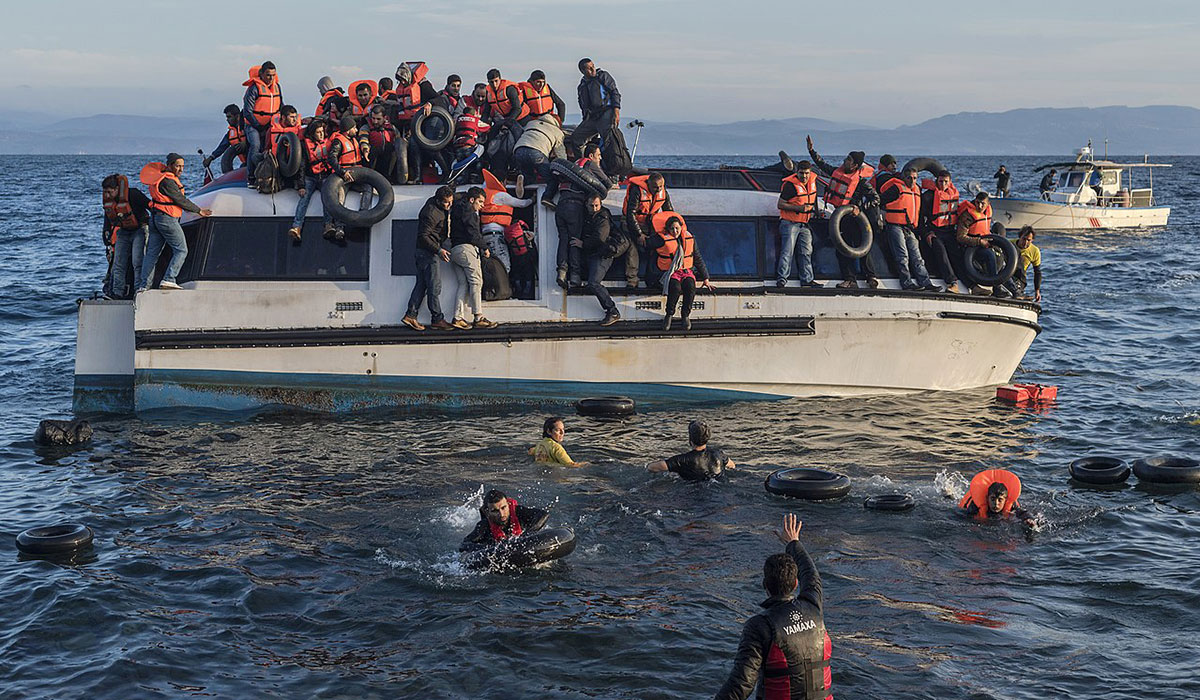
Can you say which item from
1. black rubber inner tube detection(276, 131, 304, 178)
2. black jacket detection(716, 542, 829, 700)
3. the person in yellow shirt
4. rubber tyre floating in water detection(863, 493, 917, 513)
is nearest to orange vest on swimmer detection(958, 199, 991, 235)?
rubber tyre floating in water detection(863, 493, 917, 513)

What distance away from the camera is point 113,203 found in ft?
50.7

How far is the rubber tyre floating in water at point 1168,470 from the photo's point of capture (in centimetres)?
1331

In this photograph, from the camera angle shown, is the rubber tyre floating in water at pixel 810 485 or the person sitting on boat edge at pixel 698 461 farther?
the person sitting on boat edge at pixel 698 461

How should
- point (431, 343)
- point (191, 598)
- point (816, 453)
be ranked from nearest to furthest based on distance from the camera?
point (191, 598)
point (816, 453)
point (431, 343)

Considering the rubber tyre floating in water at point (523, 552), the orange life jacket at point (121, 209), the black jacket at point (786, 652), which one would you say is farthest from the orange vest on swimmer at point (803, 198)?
the black jacket at point (786, 652)

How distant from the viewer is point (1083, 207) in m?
50.5

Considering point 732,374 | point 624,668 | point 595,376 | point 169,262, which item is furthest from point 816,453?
point 169,262

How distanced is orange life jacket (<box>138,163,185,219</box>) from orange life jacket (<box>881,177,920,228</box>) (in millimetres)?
9409

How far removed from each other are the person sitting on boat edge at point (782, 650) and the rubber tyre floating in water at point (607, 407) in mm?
8067

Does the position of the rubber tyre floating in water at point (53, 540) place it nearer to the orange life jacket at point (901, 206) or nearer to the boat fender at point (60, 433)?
the boat fender at point (60, 433)

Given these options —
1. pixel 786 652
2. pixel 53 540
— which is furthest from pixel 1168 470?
pixel 53 540

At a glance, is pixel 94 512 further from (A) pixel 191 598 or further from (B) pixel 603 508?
(B) pixel 603 508

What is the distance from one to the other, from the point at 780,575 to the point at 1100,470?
764 centimetres

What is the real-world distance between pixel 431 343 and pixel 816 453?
5111 millimetres
